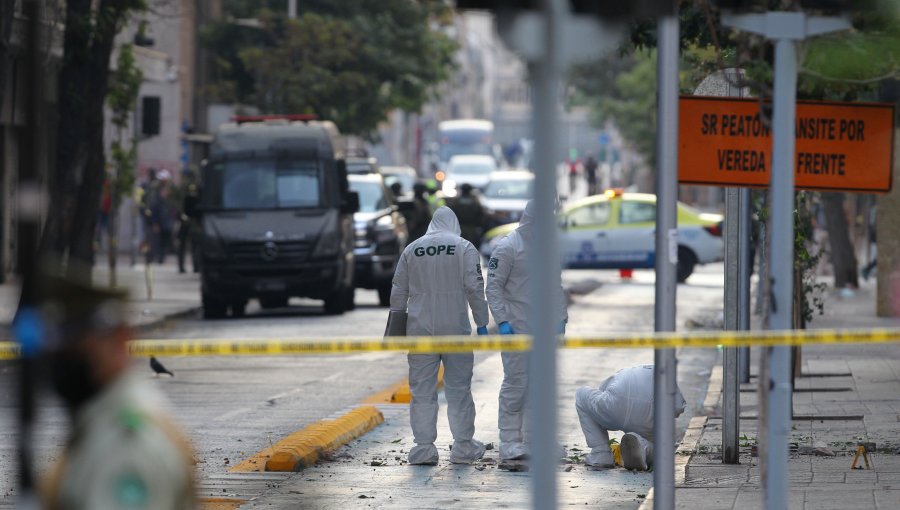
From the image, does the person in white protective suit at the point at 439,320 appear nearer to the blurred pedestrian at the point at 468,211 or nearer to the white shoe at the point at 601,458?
the white shoe at the point at 601,458

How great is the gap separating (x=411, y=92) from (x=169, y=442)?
45107 mm

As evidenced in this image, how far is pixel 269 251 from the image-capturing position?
2316 cm

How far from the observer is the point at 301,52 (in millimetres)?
43656

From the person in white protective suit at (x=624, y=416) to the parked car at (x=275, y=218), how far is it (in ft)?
41.9

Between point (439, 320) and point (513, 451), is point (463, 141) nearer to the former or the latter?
point (439, 320)

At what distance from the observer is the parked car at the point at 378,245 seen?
25219 mm

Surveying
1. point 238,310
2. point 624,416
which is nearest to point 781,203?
point 624,416

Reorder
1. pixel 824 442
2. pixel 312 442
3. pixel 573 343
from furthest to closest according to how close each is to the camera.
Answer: pixel 824 442 < pixel 312 442 < pixel 573 343

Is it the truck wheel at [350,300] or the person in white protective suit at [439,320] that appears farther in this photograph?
the truck wheel at [350,300]

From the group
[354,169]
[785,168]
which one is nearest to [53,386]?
[785,168]

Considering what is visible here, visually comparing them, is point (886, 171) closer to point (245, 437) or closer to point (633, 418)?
point (633, 418)

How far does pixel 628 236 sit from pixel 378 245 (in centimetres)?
768

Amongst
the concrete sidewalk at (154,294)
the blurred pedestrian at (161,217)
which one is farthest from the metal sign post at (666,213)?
the blurred pedestrian at (161,217)

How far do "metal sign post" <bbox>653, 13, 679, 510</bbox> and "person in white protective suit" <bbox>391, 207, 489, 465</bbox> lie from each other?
3741 millimetres
